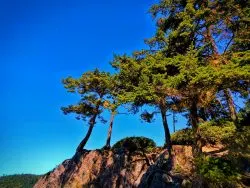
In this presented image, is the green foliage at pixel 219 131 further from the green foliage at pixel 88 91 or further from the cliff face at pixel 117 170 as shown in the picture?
the green foliage at pixel 88 91

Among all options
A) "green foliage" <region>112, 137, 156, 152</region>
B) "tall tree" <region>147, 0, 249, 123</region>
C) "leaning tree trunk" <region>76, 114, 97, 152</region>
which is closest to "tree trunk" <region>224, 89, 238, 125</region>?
"tall tree" <region>147, 0, 249, 123</region>

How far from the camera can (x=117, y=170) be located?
26391mm

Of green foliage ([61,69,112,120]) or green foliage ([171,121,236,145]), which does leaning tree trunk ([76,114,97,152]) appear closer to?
green foliage ([61,69,112,120])

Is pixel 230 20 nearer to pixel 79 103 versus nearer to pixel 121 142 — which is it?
pixel 121 142

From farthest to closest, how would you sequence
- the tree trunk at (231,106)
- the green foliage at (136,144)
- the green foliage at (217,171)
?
1. the green foliage at (136,144)
2. the tree trunk at (231,106)
3. the green foliage at (217,171)

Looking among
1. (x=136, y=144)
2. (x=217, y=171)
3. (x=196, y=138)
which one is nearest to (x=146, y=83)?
(x=196, y=138)

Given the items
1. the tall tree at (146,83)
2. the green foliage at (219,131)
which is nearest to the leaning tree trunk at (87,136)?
the tall tree at (146,83)

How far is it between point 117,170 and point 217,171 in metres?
14.8

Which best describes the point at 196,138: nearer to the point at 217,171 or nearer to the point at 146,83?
Answer: the point at 217,171

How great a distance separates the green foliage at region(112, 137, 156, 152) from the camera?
28.3 m

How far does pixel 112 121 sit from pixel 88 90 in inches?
196

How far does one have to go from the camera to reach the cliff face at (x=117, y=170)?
20359mm

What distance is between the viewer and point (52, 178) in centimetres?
3161

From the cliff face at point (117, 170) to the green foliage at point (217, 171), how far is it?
4.70 m
